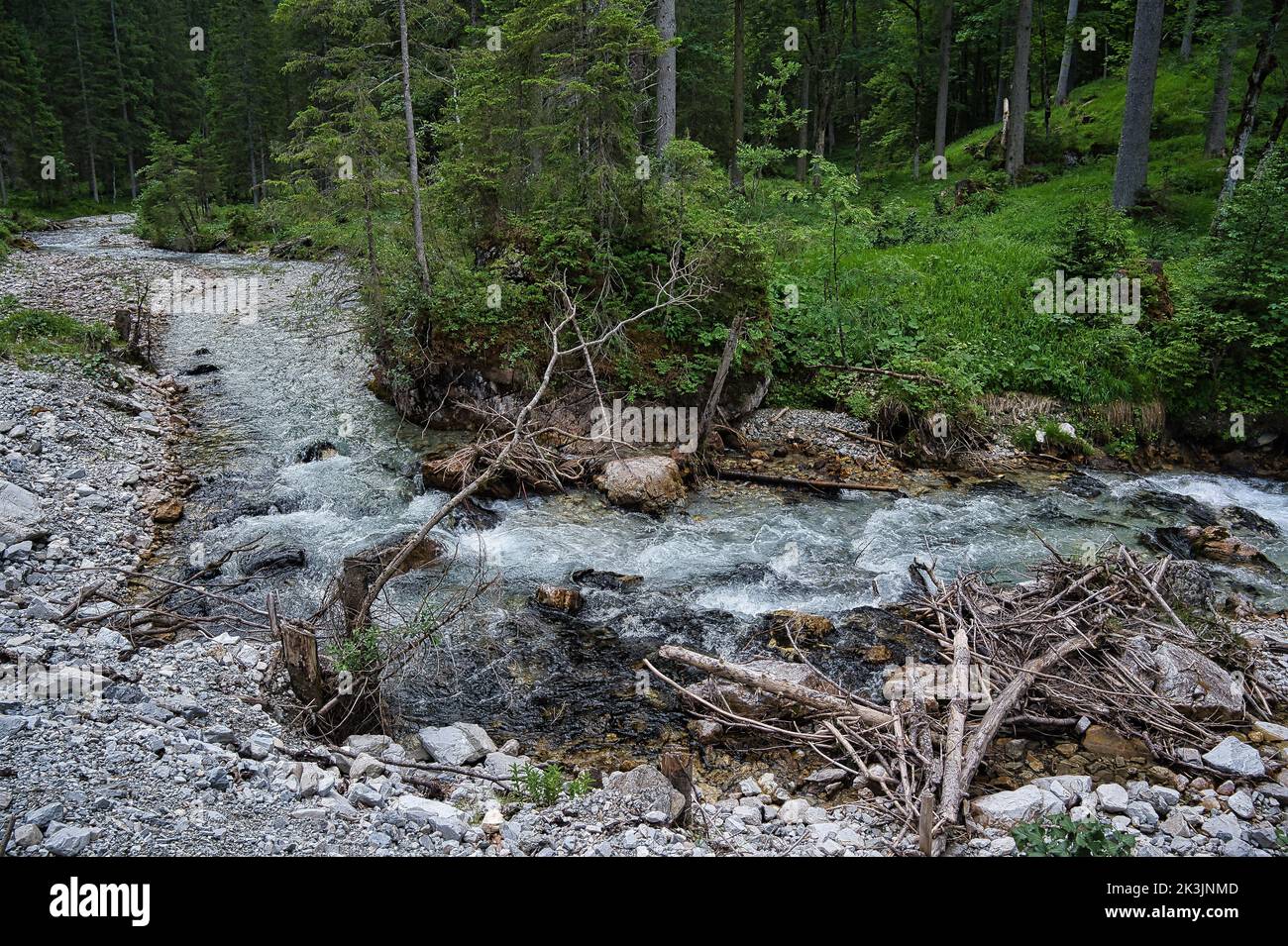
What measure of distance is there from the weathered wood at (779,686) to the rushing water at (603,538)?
85 cm

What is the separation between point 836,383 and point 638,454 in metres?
5.05

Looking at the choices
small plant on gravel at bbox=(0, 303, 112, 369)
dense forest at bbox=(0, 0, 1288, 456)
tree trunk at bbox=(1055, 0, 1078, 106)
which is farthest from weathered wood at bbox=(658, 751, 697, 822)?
tree trunk at bbox=(1055, 0, 1078, 106)

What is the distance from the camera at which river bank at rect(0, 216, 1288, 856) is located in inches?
203

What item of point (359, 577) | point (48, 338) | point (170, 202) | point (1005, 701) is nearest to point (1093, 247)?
point (1005, 701)

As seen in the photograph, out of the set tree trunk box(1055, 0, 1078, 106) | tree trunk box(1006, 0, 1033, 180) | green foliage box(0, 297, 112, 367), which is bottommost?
green foliage box(0, 297, 112, 367)

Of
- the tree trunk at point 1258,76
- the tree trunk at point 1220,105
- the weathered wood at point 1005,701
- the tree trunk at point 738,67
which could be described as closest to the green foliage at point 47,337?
A: the tree trunk at point 738,67

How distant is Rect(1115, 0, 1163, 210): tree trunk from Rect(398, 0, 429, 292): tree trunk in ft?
60.9

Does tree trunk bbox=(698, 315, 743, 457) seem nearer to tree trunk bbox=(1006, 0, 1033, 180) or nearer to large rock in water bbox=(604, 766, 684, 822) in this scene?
large rock in water bbox=(604, 766, 684, 822)

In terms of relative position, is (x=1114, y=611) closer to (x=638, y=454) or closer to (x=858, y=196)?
(x=638, y=454)

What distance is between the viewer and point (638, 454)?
43.4 ft

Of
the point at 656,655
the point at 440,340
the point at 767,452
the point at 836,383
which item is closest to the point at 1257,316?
the point at 836,383

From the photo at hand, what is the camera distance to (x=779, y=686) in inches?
277

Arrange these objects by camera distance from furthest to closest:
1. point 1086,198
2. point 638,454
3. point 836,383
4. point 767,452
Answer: point 1086,198, point 836,383, point 767,452, point 638,454

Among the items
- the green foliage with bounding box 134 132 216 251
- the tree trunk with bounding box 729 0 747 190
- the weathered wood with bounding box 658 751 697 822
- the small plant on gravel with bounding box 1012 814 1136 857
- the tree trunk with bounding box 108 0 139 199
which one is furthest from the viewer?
the tree trunk with bounding box 108 0 139 199
